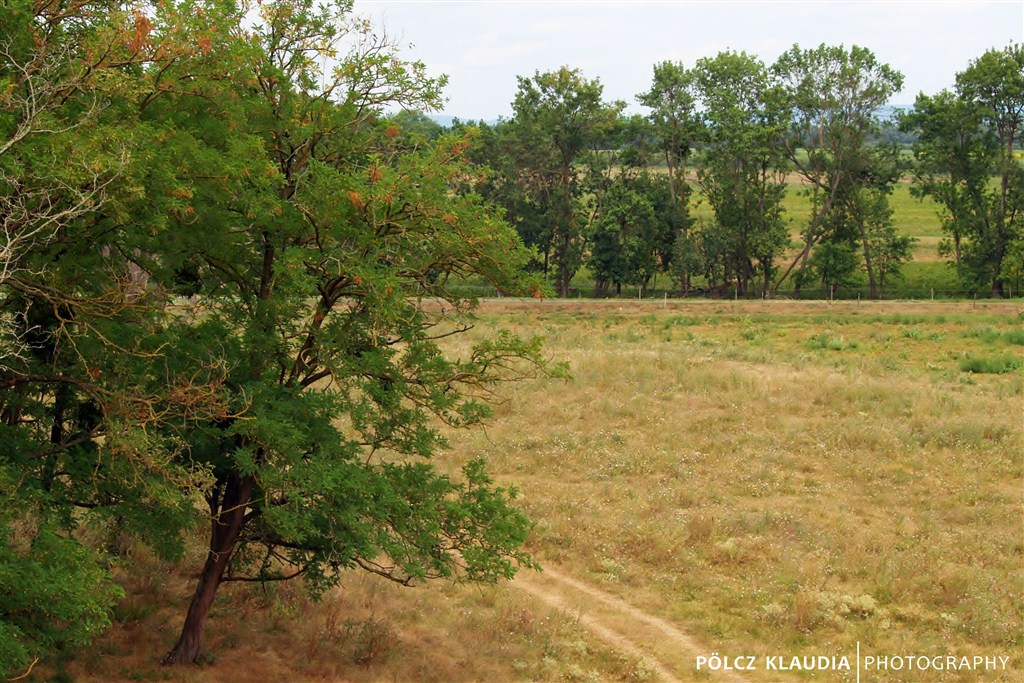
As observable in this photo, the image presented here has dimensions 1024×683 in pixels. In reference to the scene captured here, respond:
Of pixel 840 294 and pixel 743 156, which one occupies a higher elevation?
A: pixel 743 156

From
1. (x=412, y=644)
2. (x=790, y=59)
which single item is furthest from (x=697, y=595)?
(x=790, y=59)

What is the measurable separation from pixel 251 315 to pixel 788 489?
1465 cm

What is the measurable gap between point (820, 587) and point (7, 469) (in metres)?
13.3

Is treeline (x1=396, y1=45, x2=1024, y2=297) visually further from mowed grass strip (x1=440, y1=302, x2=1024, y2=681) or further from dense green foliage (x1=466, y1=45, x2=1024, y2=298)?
mowed grass strip (x1=440, y1=302, x2=1024, y2=681)

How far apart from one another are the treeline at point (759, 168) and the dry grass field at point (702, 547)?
30.0m

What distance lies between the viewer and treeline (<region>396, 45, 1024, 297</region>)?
2517 inches

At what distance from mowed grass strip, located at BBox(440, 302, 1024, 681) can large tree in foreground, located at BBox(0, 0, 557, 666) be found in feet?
20.2

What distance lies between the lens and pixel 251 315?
43.1 feet

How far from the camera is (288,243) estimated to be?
13.2 metres

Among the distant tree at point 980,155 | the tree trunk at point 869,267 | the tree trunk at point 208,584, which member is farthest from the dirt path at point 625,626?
the distant tree at point 980,155

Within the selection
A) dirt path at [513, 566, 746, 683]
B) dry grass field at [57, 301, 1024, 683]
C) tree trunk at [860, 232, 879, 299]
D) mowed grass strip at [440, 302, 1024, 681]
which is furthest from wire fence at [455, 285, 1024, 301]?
dirt path at [513, 566, 746, 683]

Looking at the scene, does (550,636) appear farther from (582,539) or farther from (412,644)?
(582,539)

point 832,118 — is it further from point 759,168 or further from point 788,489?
point 788,489

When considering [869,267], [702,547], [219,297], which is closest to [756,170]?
[869,267]
